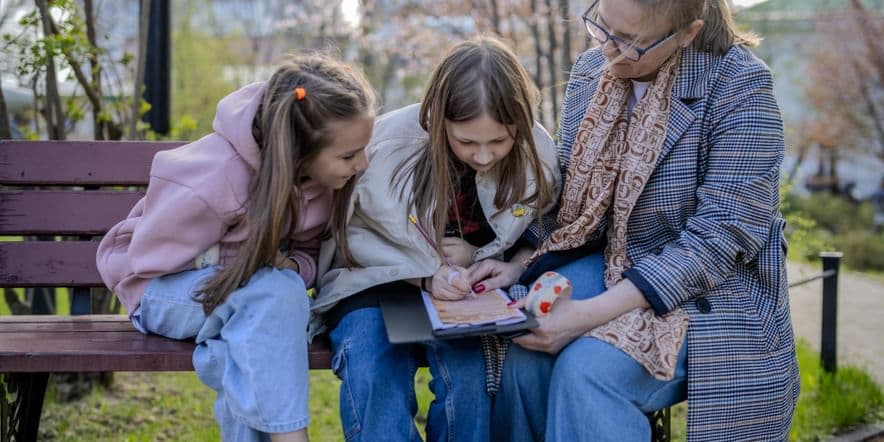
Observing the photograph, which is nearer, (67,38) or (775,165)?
(775,165)

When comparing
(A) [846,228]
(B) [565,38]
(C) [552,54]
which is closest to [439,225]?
(B) [565,38]

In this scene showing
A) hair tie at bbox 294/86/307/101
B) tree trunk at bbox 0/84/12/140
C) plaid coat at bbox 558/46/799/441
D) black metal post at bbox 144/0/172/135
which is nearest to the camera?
plaid coat at bbox 558/46/799/441

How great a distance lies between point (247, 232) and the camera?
8.55ft

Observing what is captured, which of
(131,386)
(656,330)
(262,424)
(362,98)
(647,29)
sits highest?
(647,29)

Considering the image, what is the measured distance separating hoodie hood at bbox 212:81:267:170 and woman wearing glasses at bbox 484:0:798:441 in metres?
0.87

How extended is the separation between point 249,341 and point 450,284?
0.58m

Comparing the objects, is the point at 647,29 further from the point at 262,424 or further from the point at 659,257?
the point at 262,424

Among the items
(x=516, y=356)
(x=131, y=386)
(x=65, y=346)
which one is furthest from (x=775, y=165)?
(x=131, y=386)

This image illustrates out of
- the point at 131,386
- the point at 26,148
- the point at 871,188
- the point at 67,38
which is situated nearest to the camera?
the point at 26,148

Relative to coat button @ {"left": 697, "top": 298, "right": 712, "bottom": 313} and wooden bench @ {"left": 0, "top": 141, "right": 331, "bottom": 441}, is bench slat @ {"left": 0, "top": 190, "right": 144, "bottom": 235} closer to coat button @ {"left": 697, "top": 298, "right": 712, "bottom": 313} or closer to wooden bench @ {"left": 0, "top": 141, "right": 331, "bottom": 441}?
wooden bench @ {"left": 0, "top": 141, "right": 331, "bottom": 441}

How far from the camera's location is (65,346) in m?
2.60

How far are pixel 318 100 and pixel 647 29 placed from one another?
0.89 metres

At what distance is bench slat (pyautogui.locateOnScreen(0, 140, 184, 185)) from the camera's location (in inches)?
125

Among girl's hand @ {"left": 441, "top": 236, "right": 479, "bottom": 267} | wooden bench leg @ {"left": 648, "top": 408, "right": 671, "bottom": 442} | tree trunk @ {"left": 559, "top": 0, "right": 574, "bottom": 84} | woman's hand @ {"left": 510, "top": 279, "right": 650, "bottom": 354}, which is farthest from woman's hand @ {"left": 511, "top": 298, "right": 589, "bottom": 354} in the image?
tree trunk @ {"left": 559, "top": 0, "right": 574, "bottom": 84}
